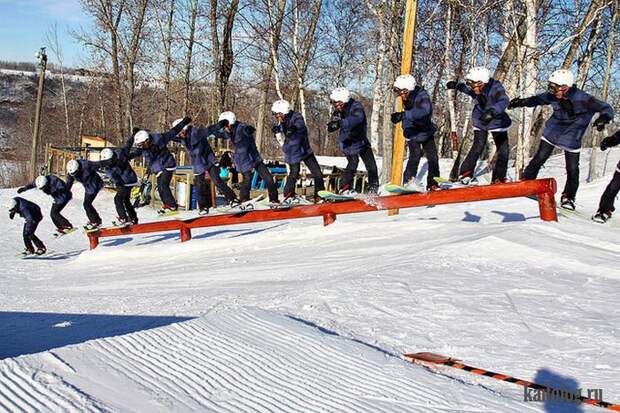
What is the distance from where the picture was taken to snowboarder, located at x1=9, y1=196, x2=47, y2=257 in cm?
1578

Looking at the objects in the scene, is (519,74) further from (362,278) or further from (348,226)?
(362,278)

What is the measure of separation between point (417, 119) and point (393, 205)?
1672 millimetres

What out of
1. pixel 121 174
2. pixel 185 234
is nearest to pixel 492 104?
pixel 185 234

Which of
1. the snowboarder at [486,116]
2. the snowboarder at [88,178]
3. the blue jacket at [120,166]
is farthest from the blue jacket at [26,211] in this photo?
the snowboarder at [486,116]

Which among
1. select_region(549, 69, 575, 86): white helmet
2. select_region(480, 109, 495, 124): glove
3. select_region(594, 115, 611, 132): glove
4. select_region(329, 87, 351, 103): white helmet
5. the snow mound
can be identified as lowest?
the snow mound

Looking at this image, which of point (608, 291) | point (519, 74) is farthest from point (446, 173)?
point (608, 291)

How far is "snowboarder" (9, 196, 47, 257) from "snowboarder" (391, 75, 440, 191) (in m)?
9.92

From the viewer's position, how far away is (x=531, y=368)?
417 centimetres

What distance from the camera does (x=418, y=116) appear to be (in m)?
10.5

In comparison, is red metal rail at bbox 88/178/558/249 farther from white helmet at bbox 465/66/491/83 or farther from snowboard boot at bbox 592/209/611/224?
white helmet at bbox 465/66/491/83

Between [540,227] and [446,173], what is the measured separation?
17.0 m

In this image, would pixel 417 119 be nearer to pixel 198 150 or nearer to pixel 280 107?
pixel 280 107

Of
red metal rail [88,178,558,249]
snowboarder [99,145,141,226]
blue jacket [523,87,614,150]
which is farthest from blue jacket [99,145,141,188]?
blue jacket [523,87,614,150]

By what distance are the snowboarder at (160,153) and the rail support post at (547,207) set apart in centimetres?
689
